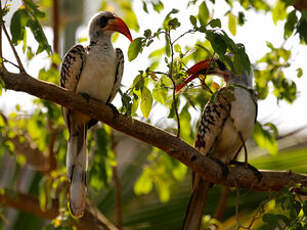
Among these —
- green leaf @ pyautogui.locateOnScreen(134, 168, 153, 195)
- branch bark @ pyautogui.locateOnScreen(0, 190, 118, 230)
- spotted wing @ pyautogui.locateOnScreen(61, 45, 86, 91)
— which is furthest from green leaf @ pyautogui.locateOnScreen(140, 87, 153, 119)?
green leaf @ pyautogui.locateOnScreen(134, 168, 153, 195)

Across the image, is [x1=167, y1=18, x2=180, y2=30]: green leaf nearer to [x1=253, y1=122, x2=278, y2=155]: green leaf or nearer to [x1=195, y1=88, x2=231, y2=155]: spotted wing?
[x1=195, y1=88, x2=231, y2=155]: spotted wing

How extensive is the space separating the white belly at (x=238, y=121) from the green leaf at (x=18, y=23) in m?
1.94

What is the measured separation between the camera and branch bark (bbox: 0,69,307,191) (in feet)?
10.2

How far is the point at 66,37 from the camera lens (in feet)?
29.4

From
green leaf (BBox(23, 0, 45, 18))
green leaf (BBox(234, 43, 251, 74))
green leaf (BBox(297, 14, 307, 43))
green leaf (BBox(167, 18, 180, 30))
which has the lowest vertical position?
green leaf (BBox(234, 43, 251, 74))

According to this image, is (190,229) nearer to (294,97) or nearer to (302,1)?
(294,97)

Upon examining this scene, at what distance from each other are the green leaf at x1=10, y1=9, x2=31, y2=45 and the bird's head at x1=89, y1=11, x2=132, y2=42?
1.59 metres

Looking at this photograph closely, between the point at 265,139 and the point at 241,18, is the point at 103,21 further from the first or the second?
the point at 265,139

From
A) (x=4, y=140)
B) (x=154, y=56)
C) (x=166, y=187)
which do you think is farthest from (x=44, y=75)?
(x=166, y=187)

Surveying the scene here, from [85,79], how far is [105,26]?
58 centimetres

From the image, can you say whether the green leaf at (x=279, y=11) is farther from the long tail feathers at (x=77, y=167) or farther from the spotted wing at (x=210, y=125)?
the long tail feathers at (x=77, y=167)

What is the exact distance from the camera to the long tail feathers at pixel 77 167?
12.7ft

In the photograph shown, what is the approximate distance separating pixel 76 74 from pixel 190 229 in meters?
1.56

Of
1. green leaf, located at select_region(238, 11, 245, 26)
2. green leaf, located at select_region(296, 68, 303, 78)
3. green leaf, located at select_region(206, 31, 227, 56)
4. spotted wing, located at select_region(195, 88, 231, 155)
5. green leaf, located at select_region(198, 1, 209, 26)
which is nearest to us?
green leaf, located at select_region(206, 31, 227, 56)
